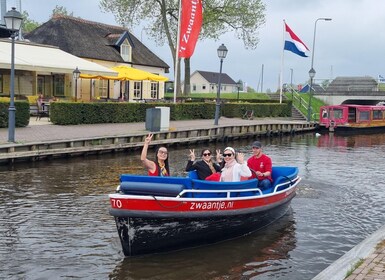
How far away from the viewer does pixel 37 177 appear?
52.3ft

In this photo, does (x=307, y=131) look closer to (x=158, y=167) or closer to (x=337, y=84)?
(x=337, y=84)

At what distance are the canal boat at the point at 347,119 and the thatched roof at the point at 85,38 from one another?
1718cm

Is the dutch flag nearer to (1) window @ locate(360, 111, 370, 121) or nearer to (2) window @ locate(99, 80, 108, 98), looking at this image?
(1) window @ locate(360, 111, 370, 121)

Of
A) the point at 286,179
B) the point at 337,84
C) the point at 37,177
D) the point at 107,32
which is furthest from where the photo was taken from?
the point at 337,84

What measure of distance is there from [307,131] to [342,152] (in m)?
14.2

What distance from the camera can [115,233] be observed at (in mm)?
10273

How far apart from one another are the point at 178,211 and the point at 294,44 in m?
36.7

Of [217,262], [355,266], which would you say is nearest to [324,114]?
[217,262]

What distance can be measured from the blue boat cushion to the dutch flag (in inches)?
1424

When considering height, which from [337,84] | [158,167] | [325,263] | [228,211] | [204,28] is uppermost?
[204,28]

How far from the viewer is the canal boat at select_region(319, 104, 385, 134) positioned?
42.8 metres

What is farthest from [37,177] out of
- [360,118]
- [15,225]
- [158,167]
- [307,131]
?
[360,118]

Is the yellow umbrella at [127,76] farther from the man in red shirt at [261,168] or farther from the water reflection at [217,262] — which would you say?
the water reflection at [217,262]

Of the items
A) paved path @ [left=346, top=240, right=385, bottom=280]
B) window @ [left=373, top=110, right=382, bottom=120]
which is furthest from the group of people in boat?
window @ [left=373, top=110, right=382, bottom=120]
